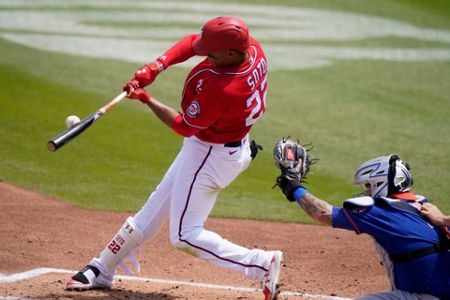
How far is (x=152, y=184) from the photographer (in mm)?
9414

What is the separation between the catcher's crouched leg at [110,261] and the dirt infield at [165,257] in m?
0.08

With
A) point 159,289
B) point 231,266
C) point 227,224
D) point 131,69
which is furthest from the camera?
point 131,69

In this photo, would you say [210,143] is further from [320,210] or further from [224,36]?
[320,210]

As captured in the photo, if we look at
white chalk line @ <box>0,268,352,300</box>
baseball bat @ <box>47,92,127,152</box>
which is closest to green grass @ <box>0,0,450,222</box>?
white chalk line @ <box>0,268,352,300</box>

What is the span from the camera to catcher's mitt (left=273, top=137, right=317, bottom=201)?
17.5ft

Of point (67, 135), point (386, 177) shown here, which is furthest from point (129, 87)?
point (386, 177)

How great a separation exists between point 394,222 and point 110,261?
2226mm

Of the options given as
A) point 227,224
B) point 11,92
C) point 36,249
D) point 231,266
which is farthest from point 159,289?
point 11,92

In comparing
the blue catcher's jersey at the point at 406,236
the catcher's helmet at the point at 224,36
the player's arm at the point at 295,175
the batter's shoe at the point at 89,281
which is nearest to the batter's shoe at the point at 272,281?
the player's arm at the point at 295,175

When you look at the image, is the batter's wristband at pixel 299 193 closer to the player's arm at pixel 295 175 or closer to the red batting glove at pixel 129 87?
the player's arm at pixel 295 175

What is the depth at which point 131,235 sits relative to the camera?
6.09 metres

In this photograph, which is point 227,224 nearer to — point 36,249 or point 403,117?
point 36,249

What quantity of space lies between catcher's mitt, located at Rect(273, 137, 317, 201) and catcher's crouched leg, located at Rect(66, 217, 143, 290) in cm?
132

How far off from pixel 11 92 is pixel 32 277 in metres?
6.09
